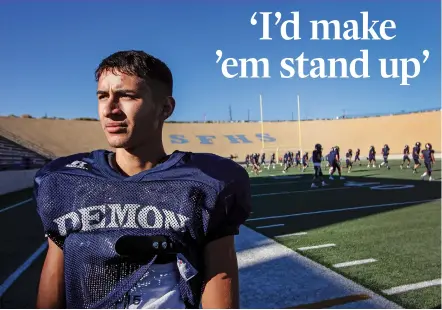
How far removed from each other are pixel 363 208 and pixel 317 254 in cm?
362

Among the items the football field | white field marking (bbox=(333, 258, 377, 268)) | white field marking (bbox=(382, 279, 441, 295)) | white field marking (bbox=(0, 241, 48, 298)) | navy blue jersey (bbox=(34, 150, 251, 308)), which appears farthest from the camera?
white field marking (bbox=(333, 258, 377, 268))

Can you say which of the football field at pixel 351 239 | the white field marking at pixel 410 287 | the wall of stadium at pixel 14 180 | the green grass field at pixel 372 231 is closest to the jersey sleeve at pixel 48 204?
the football field at pixel 351 239

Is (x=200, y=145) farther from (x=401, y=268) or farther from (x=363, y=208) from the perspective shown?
(x=401, y=268)

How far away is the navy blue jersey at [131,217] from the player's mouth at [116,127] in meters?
0.13

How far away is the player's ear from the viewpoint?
1180mm

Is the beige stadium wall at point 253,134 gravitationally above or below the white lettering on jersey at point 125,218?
above

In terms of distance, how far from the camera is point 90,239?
3.50 ft

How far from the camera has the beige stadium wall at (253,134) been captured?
44619mm

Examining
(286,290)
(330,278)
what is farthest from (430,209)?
(286,290)

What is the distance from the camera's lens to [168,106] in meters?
1.19

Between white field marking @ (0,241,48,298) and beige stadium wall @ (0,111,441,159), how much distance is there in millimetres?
38992

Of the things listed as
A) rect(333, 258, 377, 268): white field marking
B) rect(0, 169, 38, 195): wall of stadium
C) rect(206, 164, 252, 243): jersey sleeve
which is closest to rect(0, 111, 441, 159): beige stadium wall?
rect(0, 169, 38, 195): wall of stadium

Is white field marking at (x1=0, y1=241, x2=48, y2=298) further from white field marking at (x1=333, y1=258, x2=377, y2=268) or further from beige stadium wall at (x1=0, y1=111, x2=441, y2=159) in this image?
beige stadium wall at (x1=0, y1=111, x2=441, y2=159)

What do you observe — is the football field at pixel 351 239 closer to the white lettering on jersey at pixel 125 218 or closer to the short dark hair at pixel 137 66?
the white lettering on jersey at pixel 125 218
